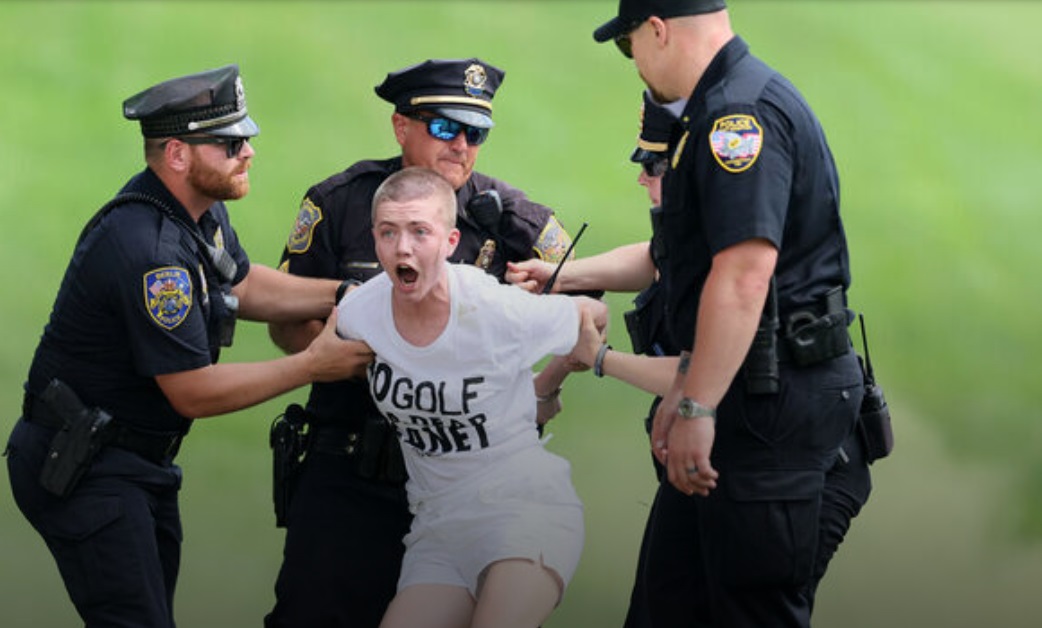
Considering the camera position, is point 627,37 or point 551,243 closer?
point 627,37

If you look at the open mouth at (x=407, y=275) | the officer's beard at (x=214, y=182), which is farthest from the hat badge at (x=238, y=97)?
the open mouth at (x=407, y=275)

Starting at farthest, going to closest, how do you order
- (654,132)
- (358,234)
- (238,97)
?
(654,132) → (358,234) → (238,97)

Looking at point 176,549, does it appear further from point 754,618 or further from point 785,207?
point 785,207

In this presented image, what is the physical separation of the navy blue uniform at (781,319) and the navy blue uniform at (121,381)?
1.22 m

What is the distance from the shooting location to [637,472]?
21.0ft

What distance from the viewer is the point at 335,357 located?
4441mm

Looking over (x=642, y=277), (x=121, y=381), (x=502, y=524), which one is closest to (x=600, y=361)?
(x=502, y=524)

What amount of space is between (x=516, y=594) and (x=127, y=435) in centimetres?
110

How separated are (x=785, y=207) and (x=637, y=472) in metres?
2.64

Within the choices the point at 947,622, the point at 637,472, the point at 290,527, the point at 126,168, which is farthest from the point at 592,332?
the point at 126,168

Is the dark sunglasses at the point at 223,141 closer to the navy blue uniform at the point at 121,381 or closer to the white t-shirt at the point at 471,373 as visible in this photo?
the navy blue uniform at the point at 121,381

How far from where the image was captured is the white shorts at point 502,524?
4.27 m

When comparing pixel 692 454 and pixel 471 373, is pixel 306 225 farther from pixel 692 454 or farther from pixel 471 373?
pixel 692 454

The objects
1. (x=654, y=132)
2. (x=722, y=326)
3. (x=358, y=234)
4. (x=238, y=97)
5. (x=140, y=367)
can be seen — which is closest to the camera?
(x=722, y=326)
